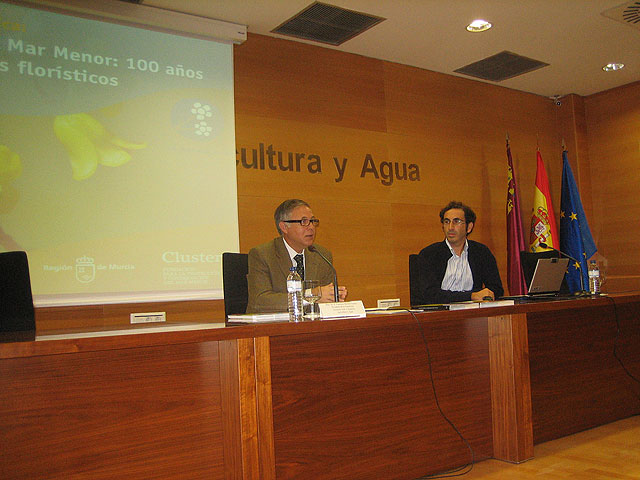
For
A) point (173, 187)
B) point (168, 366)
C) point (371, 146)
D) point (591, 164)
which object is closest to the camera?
point (168, 366)

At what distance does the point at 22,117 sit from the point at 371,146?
2620 mm

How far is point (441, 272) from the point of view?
3717 millimetres

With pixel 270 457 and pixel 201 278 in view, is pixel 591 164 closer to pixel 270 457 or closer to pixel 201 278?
pixel 201 278

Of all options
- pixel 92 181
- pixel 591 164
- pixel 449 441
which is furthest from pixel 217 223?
pixel 591 164

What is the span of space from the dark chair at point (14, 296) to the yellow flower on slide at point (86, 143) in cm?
116

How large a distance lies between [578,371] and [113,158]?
2.93 meters

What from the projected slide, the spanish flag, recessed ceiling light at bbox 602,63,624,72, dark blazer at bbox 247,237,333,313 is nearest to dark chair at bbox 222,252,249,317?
dark blazer at bbox 247,237,333,313

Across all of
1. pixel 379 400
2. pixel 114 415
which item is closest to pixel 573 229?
pixel 379 400

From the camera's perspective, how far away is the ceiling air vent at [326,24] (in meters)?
4.05

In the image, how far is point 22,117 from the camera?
3426 millimetres

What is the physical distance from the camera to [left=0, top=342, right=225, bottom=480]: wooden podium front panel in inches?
64.7

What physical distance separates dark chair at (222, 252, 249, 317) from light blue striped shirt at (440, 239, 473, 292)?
4.20 ft

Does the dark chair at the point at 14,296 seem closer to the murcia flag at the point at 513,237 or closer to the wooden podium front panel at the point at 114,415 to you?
the wooden podium front panel at the point at 114,415

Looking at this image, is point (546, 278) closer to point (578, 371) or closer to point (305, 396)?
point (578, 371)
